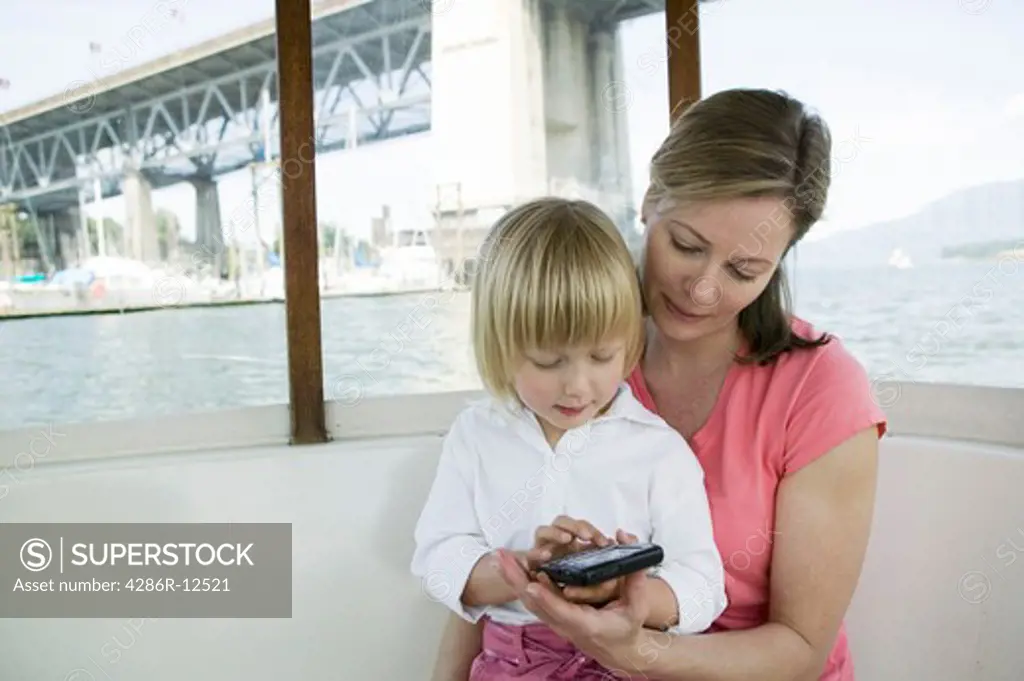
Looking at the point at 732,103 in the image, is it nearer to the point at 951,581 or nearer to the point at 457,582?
the point at 457,582

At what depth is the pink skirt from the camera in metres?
1.26

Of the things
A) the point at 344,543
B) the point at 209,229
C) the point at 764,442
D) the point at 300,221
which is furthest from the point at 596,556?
the point at 209,229

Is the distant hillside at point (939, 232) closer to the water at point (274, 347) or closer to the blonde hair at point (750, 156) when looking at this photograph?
the water at point (274, 347)

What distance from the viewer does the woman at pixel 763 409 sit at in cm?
126

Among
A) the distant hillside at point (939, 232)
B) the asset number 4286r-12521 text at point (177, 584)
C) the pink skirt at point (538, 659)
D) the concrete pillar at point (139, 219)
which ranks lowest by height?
the asset number 4286r-12521 text at point (177, 584)

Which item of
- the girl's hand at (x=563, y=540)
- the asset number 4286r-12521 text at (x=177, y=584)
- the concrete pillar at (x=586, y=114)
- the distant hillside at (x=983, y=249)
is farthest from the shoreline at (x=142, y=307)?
the girl's hand at (x=563, y=540)

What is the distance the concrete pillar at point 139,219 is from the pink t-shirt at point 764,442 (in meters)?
1.57

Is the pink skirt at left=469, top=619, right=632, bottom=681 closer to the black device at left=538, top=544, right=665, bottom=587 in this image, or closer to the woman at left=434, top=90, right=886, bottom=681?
the woman at left=434, top=90, right=886, bottom=681

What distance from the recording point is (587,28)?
8.14 feet

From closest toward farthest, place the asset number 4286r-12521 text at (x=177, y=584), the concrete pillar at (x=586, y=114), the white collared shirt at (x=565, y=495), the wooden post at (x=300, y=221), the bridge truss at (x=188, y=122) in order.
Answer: the white collared shirt at (x=565, y=495)
the asset number 4286r-12521 text at (x=177, y=584)
the wooden post at (x=300, y=221)
the bridge truss at (x=188, y=122)
the concrete pillar at (x=586, y=114)

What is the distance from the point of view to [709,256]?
1.28 meters

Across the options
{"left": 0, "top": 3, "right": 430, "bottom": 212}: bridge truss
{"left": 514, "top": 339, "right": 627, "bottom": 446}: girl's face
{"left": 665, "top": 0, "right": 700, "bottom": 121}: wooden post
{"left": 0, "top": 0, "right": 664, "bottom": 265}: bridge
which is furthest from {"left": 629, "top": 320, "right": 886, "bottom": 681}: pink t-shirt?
{"left": 0, "top": 3, "right": 430, "bottom": 212}: bridge truss

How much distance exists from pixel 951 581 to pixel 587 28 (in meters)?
1.65

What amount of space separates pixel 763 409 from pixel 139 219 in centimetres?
170
